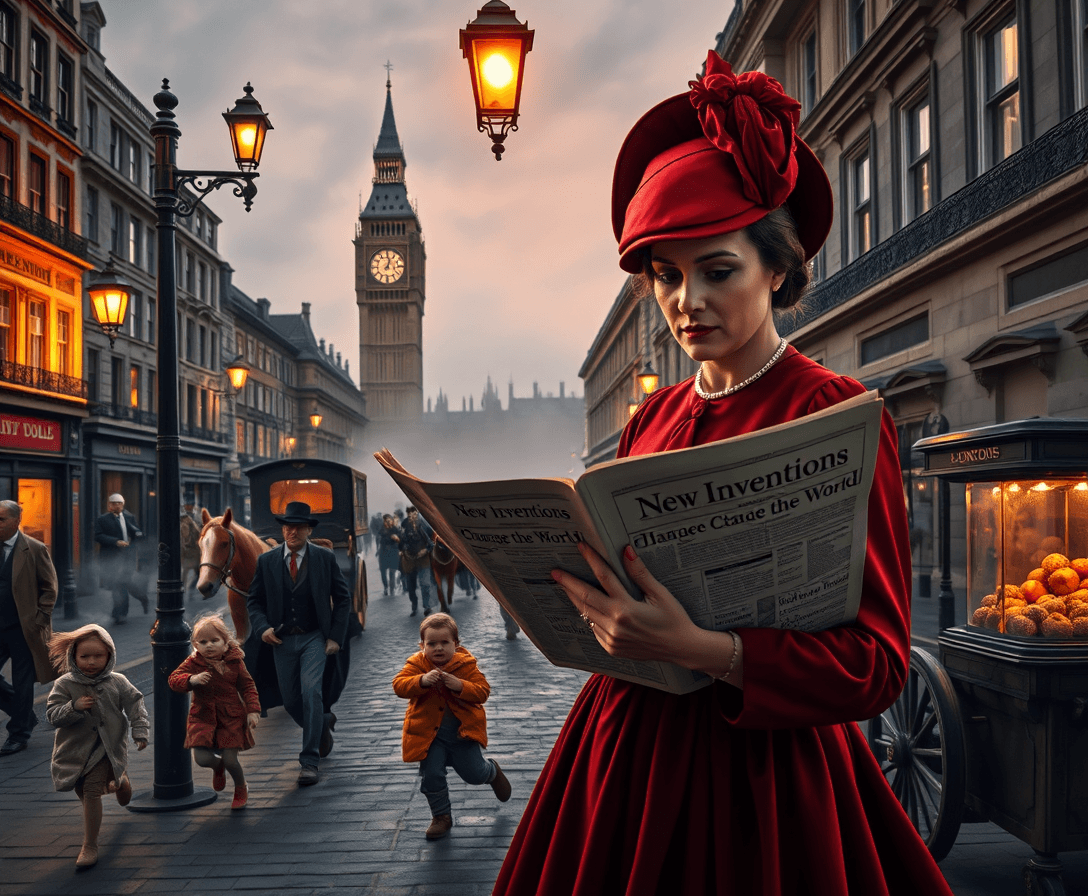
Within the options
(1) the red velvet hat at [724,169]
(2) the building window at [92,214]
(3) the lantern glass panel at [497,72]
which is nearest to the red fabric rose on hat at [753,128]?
(1) the red velvet hat at [724,169]

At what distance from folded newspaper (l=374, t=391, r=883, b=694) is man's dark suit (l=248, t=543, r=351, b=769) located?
19.3 ft

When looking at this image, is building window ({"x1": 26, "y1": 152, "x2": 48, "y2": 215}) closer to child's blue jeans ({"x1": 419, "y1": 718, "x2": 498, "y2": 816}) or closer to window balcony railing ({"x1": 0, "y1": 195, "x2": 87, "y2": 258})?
window balcony railing ({"x1": 0, "y1": 195, "x2": 87, "y2": 258})

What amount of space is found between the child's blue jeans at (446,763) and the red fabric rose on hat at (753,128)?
4527 millimetres

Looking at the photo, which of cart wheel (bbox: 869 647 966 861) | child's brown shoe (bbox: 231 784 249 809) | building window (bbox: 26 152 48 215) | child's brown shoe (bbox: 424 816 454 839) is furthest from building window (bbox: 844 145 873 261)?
building window (bbox: 26 152 48 215)

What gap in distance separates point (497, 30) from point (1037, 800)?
18.2ft

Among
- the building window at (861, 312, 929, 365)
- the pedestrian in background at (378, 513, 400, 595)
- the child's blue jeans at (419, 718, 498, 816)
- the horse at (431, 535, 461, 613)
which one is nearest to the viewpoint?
the child's blue jeans at (419, 718, 498, 816)

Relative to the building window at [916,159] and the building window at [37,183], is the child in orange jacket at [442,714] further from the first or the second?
the building window at [37,183]

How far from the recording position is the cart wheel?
167 inches

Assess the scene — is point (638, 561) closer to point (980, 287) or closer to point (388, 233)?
point (980, 287)

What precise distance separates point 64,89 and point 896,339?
2337 cm

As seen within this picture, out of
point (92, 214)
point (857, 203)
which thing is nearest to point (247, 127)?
point (857, 203)

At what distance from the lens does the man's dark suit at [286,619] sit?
7.05 metres

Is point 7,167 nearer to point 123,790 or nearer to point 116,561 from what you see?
point 116,561

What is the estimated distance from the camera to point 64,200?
83.3 feet
